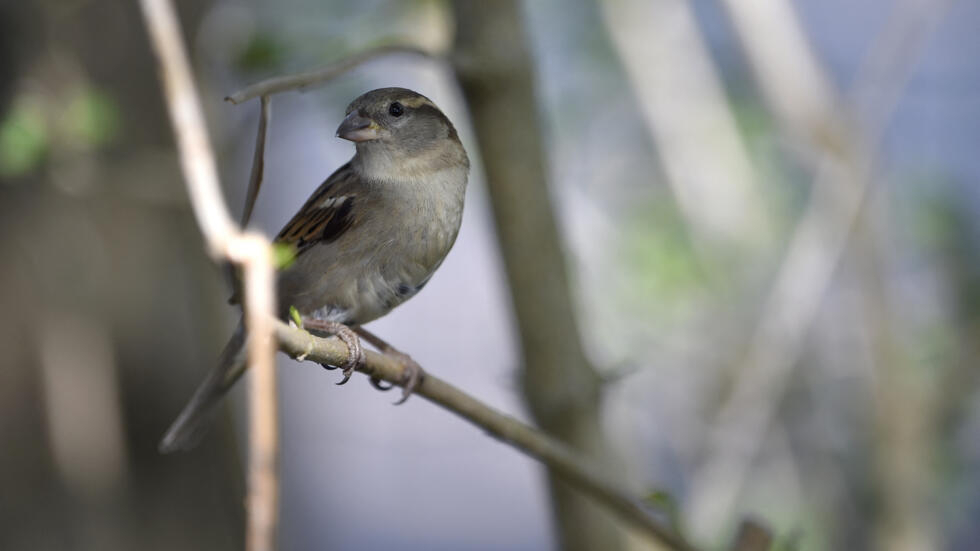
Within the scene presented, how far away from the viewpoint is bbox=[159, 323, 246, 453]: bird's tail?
2.20 meters

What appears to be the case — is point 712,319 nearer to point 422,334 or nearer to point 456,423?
point 422,334

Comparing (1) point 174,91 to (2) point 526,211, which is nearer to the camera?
(1) point 174,91

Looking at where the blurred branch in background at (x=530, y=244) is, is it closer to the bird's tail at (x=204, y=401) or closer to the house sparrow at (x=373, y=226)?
the house sparrow at (x=373, y=226)

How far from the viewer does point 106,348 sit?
476 cm

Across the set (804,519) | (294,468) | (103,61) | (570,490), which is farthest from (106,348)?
(804,519)

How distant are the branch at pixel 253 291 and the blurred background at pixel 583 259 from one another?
1197mm

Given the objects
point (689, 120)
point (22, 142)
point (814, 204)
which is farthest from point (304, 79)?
point (689, 120)

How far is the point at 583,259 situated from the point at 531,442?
4.59m

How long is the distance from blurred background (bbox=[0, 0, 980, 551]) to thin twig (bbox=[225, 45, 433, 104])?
0.47 metres

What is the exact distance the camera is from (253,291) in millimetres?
921

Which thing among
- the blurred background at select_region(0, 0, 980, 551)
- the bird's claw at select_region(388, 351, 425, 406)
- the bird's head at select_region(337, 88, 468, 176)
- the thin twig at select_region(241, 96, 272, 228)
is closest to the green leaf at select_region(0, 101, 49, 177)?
the blurred background at select_region(0, 0, 980, 551)

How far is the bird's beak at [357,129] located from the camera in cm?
240

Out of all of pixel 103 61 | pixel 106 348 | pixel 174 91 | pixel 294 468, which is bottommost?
pixel 294 468

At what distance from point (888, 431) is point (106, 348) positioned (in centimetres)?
337
